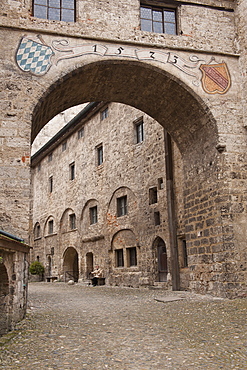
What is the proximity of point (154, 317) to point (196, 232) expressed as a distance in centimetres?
367

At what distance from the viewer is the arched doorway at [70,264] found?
19766mm

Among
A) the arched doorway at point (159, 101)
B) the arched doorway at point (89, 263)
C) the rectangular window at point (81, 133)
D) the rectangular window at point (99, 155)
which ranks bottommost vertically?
the arched doorway at point (89, 263)

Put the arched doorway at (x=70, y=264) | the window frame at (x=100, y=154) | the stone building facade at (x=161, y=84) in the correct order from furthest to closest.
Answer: the arched doorway at (x=70, y=264) < the window frame at (x=100, y=154) < the stone building facade at (x=161, y=84)

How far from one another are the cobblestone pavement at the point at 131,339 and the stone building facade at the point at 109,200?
15.1 feet

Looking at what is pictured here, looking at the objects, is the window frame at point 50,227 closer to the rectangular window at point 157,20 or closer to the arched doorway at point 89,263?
the arched doorway at point 89,263

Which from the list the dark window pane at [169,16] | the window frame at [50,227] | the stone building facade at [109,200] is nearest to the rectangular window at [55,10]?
the dark window pane at [169,16]

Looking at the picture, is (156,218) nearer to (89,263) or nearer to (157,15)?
(89,263)

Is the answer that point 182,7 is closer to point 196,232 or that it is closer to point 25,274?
point 196,232

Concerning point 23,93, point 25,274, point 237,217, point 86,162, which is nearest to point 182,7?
point 23,93

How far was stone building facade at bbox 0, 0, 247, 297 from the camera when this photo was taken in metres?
7.63

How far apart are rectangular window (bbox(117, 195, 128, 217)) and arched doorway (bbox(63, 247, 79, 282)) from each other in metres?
5.40

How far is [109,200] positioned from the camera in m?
15.9

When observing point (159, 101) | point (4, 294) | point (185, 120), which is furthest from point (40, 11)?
point (4, 294)

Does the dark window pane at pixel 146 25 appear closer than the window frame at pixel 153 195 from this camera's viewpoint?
Yes
